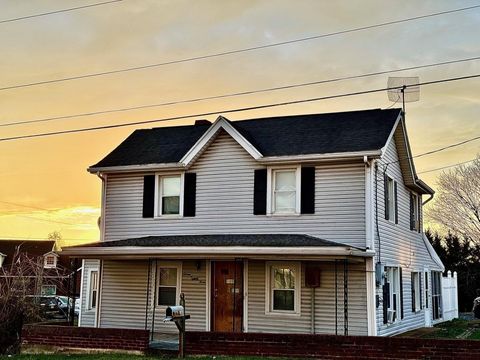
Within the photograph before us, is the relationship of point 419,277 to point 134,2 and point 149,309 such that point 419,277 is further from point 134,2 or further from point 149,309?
point 134,2

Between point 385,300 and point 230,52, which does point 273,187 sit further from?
point 385,300

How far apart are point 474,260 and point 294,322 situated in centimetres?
2674

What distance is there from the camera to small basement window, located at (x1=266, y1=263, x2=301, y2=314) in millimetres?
17422

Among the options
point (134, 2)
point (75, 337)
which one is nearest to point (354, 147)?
point (134, 2)

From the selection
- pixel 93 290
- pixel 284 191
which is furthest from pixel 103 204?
pixel 284 191

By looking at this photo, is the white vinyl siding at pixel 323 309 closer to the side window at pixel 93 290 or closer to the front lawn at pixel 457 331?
the front lawn at pixel 457 331

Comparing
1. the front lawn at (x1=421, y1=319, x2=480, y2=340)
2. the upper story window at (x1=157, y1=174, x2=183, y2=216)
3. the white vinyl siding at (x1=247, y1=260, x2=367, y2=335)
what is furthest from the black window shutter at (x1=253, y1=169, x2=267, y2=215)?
the front lawn at (x1=421, y1=319, x2=480, y2=340)

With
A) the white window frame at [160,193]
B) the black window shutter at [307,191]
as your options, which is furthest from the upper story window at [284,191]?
the white window frame at [160,193]

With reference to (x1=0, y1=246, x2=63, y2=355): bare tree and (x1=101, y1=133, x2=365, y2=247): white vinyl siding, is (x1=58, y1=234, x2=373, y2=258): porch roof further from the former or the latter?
(x1=0, y1=246, x2=63, y2=355): bare tree

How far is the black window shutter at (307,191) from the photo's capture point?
17734mm

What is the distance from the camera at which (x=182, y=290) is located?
62.1 ft

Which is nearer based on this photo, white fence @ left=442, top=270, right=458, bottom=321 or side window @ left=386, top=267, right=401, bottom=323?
side window @ left=386, top=267, right=401, bottom=323

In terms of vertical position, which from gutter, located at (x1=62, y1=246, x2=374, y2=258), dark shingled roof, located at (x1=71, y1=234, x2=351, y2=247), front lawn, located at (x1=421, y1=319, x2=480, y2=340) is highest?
dark shingled roof, located at (x1=71, y1=234, x2=351, y2=247)

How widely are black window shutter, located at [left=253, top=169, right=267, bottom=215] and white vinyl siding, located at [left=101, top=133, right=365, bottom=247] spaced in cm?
15
